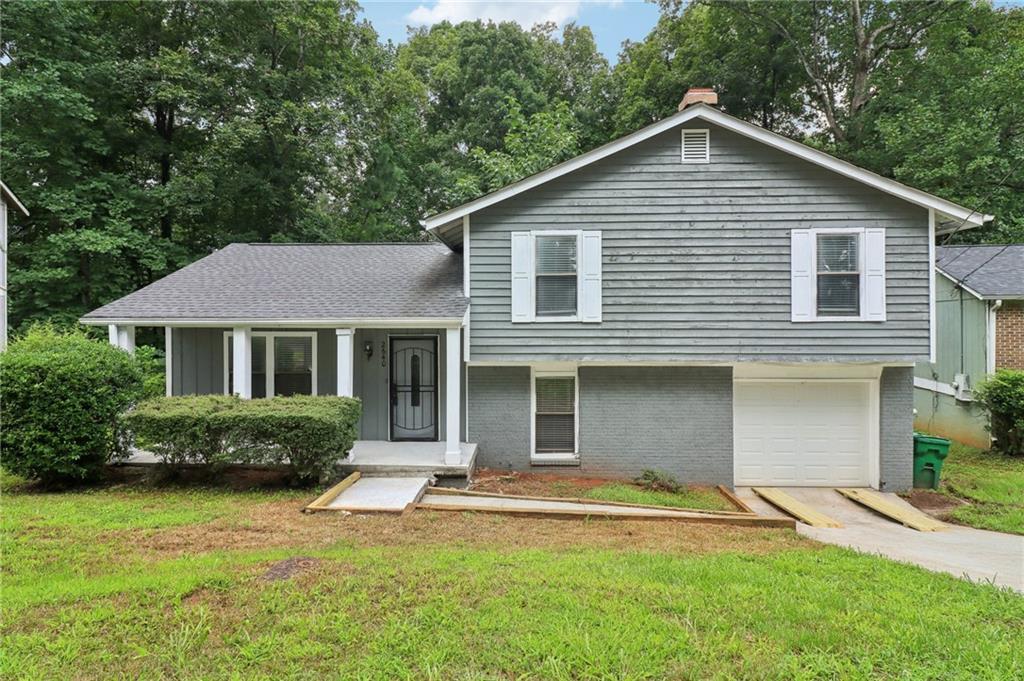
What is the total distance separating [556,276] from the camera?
890 centimetres

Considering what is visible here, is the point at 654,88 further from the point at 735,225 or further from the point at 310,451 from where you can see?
the point at 310,451

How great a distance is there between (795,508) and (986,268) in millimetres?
10478

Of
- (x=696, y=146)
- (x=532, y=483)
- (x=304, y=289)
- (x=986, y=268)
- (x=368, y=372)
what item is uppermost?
(x=696, y=146)

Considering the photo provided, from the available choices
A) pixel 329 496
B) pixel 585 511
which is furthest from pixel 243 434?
pixel 585 511

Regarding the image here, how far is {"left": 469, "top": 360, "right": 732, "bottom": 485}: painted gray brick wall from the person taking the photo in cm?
907

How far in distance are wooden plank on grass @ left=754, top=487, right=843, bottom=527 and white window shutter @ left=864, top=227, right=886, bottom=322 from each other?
3.26 m

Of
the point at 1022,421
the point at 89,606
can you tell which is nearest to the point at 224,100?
the point at 89,606

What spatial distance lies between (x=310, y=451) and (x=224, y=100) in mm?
15827

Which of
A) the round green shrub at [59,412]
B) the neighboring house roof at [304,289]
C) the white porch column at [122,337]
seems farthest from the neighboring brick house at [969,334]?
the white porch column at [122,337]

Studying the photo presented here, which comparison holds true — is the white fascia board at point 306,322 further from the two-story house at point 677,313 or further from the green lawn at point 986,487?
the green lawn at point 986,487

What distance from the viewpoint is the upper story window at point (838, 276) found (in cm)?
866

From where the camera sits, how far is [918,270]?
860 centimetres

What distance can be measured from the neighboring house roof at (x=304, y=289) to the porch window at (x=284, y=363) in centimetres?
98

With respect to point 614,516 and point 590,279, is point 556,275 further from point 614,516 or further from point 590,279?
point 614,516
